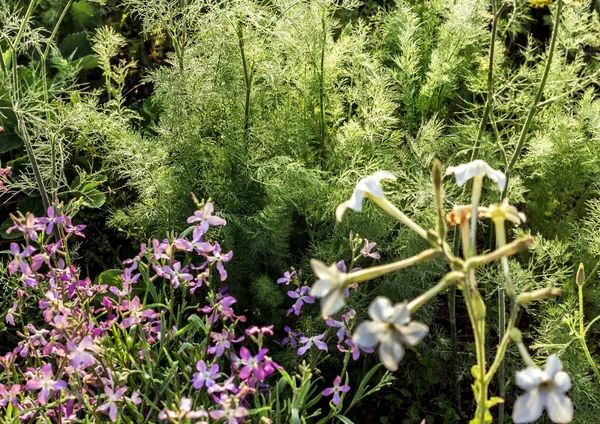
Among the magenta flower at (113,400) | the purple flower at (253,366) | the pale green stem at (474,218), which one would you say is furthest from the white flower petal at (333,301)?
the magenta flower at (113,400)

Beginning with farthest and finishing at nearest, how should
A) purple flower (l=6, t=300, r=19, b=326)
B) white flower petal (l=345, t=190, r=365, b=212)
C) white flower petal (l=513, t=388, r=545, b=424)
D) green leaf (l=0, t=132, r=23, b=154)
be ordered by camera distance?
green leaf (l=0, t=132, r=23, b=154) < purple flower (l=6, t=300, r=19, b=326) < white flower petal (l=345, t=190, r=365, b=212) < white flower petal (l=513, t=388, r=545, b=424)

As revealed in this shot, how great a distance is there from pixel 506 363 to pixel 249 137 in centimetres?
105

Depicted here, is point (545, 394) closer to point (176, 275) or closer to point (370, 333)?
point (370, 333)

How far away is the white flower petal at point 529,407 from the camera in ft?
3.02

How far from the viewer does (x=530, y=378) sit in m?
0.94

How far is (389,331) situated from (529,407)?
0.19 m

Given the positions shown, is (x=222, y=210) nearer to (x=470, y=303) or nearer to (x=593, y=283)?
(x=593, y=283)

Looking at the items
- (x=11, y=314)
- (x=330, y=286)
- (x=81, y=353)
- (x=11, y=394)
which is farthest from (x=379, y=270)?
(x=11, y=314)

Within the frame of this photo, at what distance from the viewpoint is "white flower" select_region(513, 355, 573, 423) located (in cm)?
93

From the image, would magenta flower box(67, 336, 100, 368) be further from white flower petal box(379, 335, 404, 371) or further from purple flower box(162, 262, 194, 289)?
white flower petal box(379, 335, 404, 371)

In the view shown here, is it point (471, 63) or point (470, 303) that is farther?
point (471, 63)

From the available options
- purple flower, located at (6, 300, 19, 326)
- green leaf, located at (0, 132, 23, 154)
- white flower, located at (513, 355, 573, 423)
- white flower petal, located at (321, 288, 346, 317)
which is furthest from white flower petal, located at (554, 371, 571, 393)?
green leaf, located at (0, 132, 23, 154)

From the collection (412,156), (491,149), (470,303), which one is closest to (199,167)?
(412,156)

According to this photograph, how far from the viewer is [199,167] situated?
2.44 metres
